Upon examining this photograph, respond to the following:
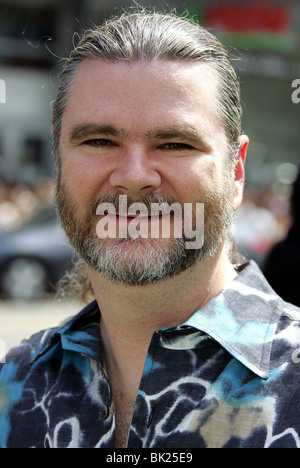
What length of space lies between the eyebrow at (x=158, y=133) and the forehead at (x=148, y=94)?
0.02m

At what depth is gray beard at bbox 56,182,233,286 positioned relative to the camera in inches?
68.6

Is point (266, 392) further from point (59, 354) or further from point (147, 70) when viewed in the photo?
point (147, 70)

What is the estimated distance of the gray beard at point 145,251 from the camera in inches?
68.6

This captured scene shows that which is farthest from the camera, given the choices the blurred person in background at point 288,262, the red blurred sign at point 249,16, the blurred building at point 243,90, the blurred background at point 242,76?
the blurred building at point 243,90

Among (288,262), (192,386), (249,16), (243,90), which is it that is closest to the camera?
(192,386)

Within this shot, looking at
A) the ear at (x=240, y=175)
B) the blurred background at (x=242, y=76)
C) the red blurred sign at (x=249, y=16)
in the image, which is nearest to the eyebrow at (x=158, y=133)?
the ear at (x=240, y=175)

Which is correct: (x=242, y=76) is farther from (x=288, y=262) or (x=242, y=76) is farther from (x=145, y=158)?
(x=145, y=158)

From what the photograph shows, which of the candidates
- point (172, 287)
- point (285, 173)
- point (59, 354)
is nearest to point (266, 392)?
point (172, 287)

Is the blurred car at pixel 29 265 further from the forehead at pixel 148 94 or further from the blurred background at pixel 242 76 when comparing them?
the forehead at pixel 148 94

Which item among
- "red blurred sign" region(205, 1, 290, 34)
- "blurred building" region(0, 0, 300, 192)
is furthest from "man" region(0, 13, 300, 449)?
"blurred building" region(0, 0, 300, 192)

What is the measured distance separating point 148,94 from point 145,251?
0.44 metres

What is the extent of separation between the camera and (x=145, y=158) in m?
1.75

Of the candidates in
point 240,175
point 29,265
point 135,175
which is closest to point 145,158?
point 135,175

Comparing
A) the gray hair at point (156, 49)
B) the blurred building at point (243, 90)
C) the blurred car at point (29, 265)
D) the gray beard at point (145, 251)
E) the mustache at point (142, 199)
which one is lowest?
the blurred car at point (29, 265)
